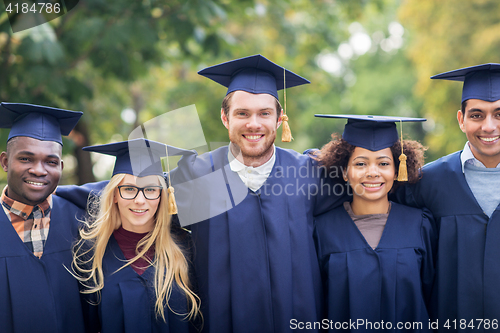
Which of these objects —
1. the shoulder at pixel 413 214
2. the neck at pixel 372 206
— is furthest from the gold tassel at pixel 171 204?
the shoulder at pixel 413 214

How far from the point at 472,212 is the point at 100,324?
9.10 ft

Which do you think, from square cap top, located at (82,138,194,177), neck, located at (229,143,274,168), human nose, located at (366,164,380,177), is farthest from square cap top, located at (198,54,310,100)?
human nose, located at (366,164,380,177)

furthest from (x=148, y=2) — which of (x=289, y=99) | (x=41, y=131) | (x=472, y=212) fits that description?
A: (x=289, y=99)

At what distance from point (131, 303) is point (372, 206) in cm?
184

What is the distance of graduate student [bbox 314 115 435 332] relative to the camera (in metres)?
3.04

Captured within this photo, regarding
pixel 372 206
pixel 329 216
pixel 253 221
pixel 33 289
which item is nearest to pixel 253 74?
pixel 253 221

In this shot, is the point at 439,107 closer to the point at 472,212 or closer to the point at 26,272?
the point at 472,212

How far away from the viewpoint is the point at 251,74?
326 cm

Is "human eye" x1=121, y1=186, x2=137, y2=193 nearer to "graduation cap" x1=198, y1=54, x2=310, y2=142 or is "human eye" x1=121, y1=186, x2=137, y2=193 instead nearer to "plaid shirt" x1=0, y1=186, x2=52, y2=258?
"plaid shirt" x1=0, y1=186, x2=52, y2=258

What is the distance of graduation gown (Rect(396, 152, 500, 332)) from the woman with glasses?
1.82 m

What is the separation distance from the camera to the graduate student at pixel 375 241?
9.97 feet

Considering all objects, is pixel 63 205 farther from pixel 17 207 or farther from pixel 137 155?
pixel 137 155

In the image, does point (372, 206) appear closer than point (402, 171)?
No

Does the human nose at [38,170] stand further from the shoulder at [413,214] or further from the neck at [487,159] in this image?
the neck at [487,159]
